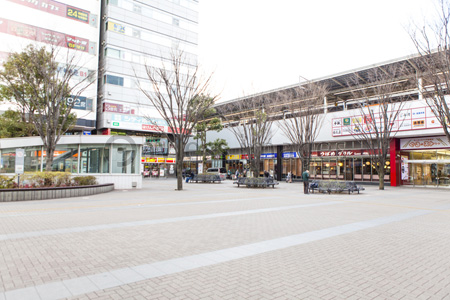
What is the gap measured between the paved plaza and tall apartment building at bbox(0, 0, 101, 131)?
2836 cm

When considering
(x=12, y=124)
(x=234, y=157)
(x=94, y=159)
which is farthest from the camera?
(x=234, y=157)

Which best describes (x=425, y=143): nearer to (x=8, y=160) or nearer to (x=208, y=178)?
(x=208, y=178)

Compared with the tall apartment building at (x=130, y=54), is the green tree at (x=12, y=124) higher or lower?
lower

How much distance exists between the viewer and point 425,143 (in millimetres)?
25688

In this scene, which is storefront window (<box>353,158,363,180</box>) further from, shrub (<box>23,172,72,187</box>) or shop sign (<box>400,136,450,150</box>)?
shrub (<box>23,172,72,187</box>)

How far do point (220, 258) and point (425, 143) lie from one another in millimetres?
27568

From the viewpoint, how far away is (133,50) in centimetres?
4119

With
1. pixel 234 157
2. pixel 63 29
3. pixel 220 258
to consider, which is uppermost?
pixel 63 29

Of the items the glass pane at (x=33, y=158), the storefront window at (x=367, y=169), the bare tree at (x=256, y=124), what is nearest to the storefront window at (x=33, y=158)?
the glass pane at (x=33, y=158)

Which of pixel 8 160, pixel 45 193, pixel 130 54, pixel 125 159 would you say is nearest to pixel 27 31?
pixel 130 54

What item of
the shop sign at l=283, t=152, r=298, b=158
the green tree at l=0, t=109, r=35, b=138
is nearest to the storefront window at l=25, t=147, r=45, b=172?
the green tree at l=0, t=109, r=35, b=138

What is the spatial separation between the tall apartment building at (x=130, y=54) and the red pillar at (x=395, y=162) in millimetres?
28747

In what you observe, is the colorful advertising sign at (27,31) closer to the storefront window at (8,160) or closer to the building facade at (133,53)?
the building facade at (133,53)

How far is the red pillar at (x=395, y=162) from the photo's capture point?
1065 inches
